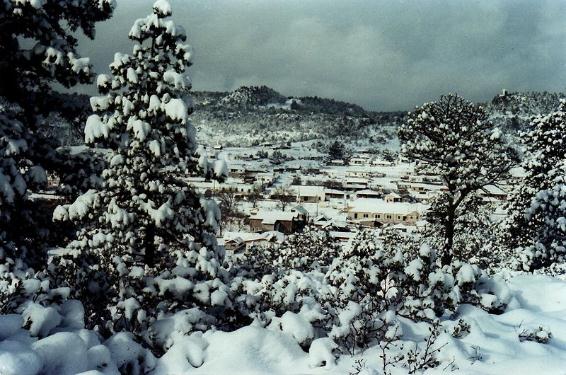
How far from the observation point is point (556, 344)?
575cm

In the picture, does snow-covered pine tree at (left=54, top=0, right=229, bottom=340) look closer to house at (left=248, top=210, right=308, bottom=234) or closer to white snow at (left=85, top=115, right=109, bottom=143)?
white snow at (left=85, top=115, right=109, bottom=143)

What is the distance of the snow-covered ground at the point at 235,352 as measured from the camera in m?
4.08

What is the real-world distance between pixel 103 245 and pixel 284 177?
126825 mm

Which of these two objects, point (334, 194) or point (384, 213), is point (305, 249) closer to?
point (384, 213)

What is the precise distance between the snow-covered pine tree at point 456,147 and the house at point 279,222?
46.2m

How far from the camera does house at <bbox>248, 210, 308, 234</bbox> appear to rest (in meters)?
62.7

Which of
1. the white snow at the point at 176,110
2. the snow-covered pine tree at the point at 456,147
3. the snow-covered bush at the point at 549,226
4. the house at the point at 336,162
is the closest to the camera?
→ the white snow at the point at 176,110

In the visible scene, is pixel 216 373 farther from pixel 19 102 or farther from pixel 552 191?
pixel 552 191

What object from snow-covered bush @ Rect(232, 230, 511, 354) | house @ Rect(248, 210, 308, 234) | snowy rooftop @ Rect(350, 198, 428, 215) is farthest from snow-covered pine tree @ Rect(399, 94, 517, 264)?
snowy rooftop @ Rect(350, 198, 428, 215)

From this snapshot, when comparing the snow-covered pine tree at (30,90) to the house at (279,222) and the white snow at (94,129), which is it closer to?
the white snow at (94,129)

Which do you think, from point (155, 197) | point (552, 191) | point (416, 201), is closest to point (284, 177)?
point (416, 201)

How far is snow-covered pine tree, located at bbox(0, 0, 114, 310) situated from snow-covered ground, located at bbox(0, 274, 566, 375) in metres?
3.50

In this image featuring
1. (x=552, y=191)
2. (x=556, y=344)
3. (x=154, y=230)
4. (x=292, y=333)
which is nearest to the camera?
(x=292, y=333)

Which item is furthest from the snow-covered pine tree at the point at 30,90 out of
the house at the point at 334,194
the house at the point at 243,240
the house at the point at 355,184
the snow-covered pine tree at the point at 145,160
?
the house at the point at 355,184
